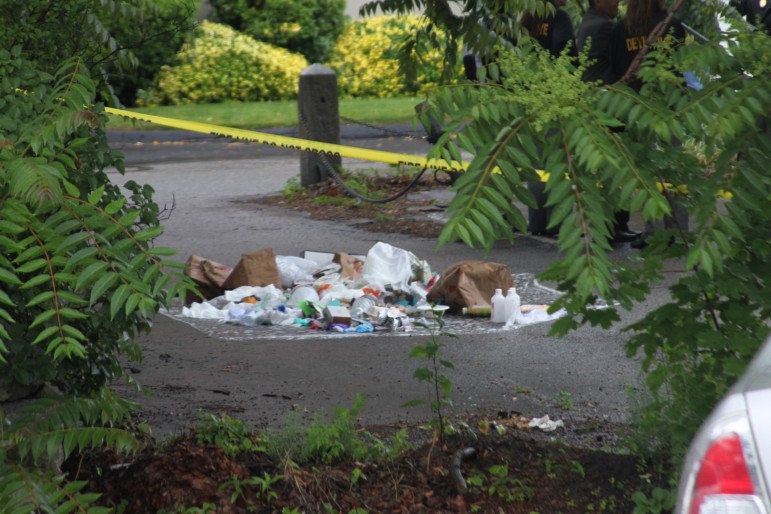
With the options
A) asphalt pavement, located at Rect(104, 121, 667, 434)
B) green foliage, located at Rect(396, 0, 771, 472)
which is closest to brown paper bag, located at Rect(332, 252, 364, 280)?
asphalt pavement, located at Rect(104, 121, 667, 434)

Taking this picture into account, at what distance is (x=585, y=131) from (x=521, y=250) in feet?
22.2

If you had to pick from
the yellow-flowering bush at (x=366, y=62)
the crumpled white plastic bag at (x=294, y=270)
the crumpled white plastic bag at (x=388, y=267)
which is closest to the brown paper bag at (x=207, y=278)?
the crumpled white plastic bag at (x=294, y=270)

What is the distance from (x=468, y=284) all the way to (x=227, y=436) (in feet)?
11.6

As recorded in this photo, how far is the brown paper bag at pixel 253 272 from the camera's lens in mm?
8523

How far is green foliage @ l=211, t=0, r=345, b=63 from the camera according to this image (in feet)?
75.6

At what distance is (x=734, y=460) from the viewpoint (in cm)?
241

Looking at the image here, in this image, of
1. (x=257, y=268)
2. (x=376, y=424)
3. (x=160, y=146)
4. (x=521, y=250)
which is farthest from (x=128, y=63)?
(x=160, y=146)

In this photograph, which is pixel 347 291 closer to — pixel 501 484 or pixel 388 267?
pixel 388 267

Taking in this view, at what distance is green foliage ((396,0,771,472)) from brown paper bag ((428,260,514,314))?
373cm

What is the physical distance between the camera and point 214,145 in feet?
63.0

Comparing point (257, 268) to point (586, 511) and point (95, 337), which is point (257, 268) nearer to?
point (95, 337)

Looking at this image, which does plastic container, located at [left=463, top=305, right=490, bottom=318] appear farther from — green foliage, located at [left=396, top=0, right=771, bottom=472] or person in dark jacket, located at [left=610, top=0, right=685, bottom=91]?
green foliage, located at [left=396, top=0, right=771, bottom=472]

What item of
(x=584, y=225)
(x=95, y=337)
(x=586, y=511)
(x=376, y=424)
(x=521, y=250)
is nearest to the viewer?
(x=584, y=225)

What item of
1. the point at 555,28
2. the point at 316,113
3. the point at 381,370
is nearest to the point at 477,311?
the point at 381,370
